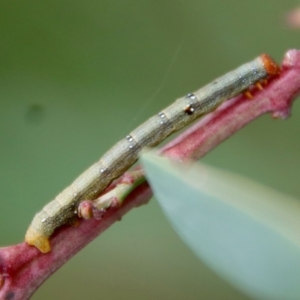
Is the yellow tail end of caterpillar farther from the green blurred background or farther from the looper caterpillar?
the green blurred background

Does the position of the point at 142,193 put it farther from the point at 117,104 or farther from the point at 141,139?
the point at 117,104

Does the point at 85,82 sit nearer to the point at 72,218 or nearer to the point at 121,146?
the point at 121,146

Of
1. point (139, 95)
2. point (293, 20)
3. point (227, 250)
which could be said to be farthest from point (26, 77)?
point (227, 250)

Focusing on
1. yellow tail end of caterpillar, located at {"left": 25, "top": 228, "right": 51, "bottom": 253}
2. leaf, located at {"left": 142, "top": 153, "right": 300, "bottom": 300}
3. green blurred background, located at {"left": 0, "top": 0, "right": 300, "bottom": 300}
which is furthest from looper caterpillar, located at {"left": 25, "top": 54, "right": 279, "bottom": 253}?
green blurred background, located at {"left": 0, "top": 0, "right": 300, "bottom": 300}

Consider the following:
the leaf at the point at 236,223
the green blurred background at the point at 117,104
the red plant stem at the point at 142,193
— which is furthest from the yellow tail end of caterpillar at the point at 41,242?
the green blurred background at the point at 117,104

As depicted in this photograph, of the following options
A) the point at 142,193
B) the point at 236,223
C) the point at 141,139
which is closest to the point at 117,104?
the point at 141,139

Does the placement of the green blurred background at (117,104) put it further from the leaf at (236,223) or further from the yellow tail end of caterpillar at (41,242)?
the leaf at (236,223)
